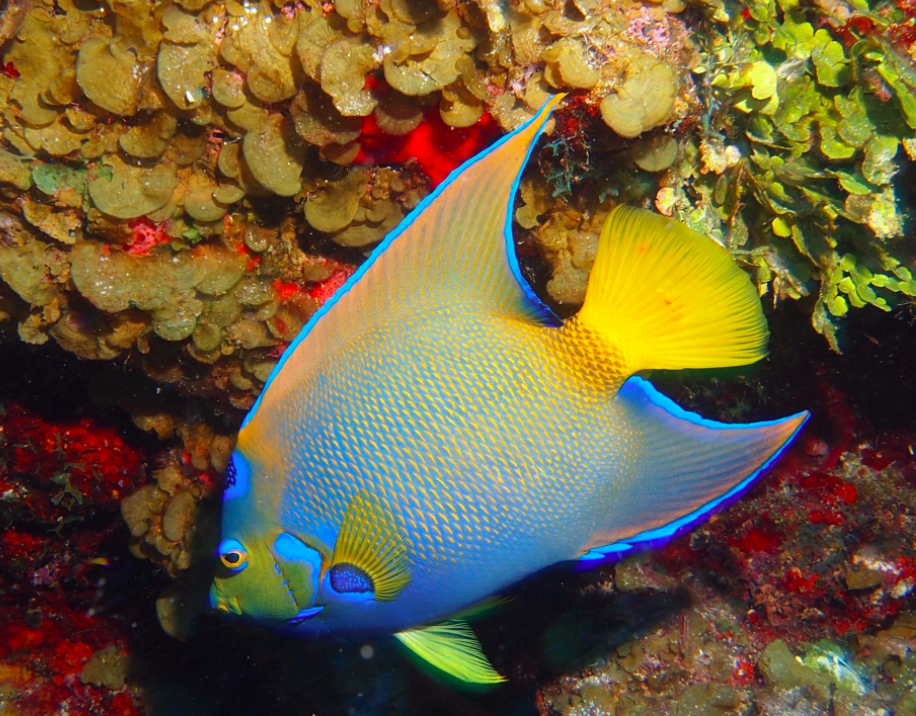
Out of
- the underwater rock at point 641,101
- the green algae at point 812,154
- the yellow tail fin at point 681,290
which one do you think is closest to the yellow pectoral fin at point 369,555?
the yellow tail fin at point 681,290

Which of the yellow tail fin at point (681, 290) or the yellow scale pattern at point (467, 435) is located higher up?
the yellow tail fin at point (681, 290)

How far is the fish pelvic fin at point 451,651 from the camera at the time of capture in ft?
5.85

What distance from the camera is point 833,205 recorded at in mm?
2104

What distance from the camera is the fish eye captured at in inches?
64.7

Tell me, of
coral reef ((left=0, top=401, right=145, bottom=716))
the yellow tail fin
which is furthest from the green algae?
coral reef ((left=0, top=401, right=145, bottom=716))

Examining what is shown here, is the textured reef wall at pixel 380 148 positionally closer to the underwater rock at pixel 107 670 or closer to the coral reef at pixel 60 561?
the coral reef at pixel 60 561

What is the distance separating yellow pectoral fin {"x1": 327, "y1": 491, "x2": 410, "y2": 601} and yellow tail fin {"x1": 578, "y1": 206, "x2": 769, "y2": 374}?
0.84 meters

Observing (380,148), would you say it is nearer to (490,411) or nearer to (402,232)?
(402,232)

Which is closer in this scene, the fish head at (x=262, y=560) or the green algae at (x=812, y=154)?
the fish head at (x=262, y=560)

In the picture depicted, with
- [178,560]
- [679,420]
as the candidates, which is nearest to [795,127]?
[679,420]

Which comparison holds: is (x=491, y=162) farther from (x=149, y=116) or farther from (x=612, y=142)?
(x=149, y=116)

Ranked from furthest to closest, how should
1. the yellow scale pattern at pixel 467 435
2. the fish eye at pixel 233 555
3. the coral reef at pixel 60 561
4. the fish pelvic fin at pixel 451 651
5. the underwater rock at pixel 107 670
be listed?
1. the underwater rock at pixel 107 670
2. the coral reef at pixel 60 561
3. the fish pelvic fin at pixel 451 651
4. the fish eye at pixel 233 555
5. the yellow scale pattern at pixel 467 435

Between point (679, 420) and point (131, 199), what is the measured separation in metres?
2.04

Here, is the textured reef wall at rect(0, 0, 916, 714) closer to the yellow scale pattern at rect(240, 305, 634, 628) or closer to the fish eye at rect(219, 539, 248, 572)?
the yellow scale pattern at rect(240, 305, 634, 628)
